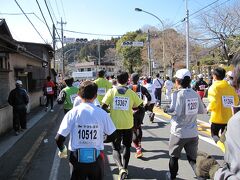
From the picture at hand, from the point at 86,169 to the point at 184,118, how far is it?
6.40ft

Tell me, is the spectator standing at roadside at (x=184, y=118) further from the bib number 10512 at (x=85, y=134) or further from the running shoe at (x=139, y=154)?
the running shoe at (x=139, y=154)

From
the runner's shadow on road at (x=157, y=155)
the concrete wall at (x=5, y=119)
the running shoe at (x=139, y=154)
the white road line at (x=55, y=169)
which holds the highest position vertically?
the concrete wall at (x=5, y=119)

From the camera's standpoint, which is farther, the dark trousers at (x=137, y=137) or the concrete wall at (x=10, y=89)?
the concrete wall at (x=10, y=89)

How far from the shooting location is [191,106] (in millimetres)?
5047

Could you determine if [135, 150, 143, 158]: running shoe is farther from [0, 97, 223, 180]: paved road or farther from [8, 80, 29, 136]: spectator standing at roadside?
[8, 80, 29, 136]: spectator standing at roadside

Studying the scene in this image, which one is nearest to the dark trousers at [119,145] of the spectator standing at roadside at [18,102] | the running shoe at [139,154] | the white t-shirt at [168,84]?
the running shoe at [139,154]

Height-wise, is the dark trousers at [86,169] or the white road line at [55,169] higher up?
the dark trousers at [86,169]

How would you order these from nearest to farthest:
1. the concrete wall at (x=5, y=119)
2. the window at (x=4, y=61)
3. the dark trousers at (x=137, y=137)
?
1. the dark trousers at (x=137, y=137)
2. the concrete wall at (x=5, y=119)
3. the window at (x=4, y=61)

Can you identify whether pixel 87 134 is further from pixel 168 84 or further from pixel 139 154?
pixel 168 84

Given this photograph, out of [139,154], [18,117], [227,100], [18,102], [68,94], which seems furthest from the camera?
[18,117]

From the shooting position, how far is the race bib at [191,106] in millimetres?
5016

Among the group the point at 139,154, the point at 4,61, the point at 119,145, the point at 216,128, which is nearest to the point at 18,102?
the point at 4,61

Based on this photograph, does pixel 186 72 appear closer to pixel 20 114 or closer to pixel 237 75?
pixel 237 75

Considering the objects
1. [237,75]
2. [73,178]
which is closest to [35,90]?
[73,178]
